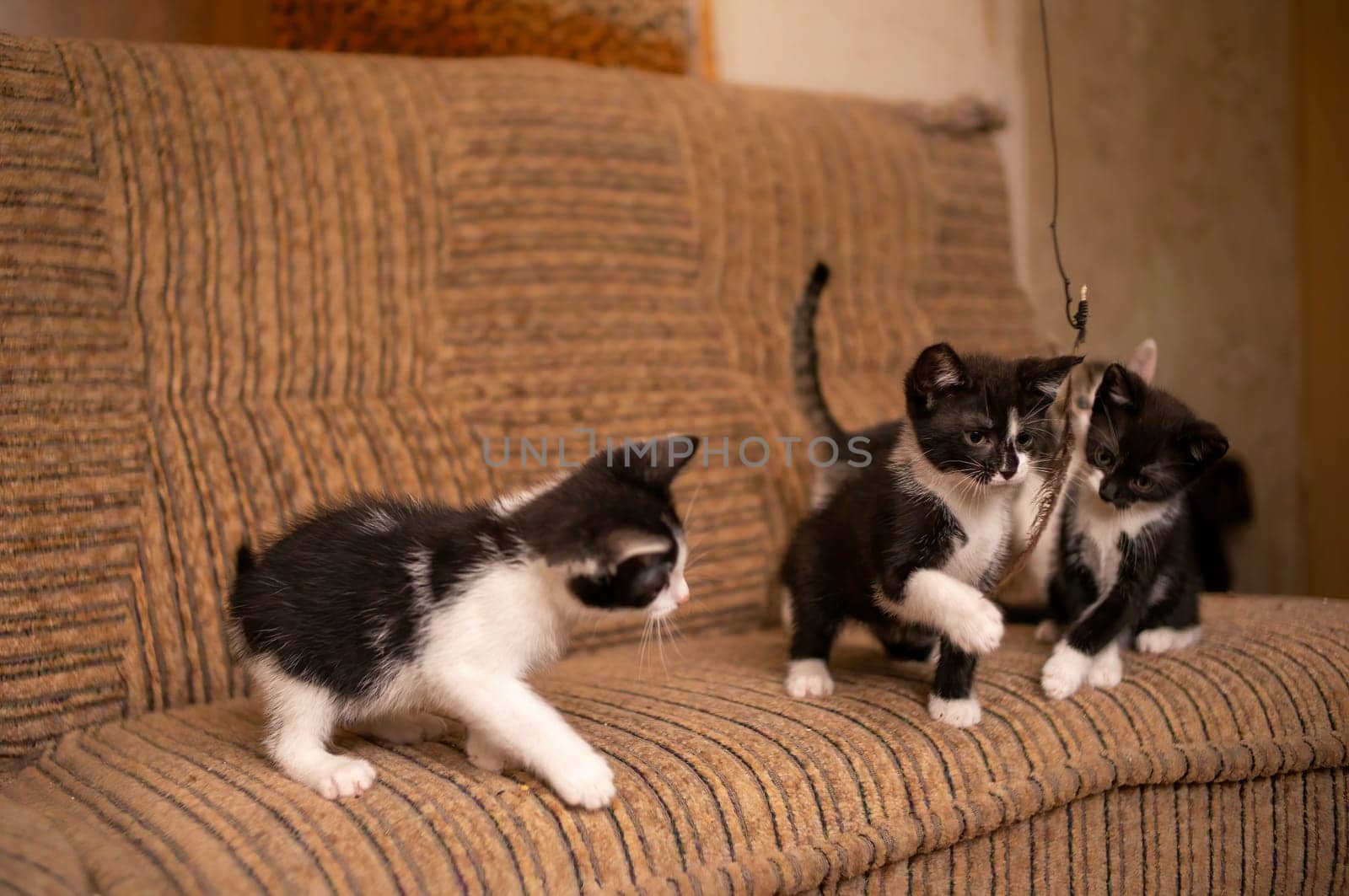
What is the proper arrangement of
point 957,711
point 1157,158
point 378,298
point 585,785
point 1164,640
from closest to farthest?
point 585,785, point 957,711, point 1164,640, point 378,298, point 1157,158

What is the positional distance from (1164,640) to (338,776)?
3.64 feet

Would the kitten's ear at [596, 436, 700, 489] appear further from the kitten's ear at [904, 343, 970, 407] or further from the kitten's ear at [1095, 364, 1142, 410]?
the kitten's ear at [1095, 364, 1142, 410]

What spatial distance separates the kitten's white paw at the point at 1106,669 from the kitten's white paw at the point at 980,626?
28 cm

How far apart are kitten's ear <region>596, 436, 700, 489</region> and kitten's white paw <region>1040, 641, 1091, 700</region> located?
558mm

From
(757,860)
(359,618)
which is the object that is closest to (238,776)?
(359,618)

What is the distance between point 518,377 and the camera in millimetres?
1723

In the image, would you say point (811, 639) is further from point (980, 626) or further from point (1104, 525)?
point (1104, 525)

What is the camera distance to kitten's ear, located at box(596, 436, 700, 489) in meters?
1.08

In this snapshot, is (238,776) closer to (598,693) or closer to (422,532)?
(422,532)

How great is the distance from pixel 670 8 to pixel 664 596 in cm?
155

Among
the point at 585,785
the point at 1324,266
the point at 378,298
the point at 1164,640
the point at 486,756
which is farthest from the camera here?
the point at 1324,266

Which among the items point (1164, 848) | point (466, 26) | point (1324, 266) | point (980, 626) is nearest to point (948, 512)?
point (980, 626)

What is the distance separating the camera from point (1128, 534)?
4.48ft

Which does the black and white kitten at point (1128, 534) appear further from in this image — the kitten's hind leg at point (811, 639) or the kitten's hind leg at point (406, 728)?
the kitten's hind leg at point (406, 728)
